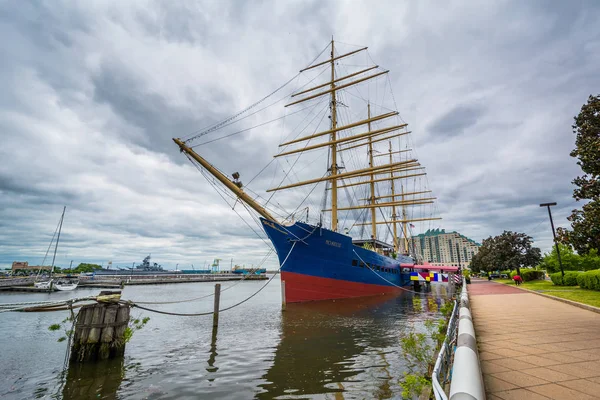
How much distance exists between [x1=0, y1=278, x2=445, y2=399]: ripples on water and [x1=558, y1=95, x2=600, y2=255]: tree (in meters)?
6.21

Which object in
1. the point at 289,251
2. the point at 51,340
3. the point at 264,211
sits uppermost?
the point at 264,211

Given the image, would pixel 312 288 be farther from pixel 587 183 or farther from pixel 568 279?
pixel 568 279

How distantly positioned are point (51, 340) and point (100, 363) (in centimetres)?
557

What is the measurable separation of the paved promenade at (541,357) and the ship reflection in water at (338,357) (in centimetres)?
208

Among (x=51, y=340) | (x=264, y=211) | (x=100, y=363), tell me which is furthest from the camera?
(x=264, y=211)

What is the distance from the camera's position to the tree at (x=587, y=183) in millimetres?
7502

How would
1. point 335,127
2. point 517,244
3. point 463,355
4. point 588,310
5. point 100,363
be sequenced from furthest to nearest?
point 517,244
point 335,127
point 588,310
point 100,363
point 463,355

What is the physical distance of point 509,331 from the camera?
23.6 feet

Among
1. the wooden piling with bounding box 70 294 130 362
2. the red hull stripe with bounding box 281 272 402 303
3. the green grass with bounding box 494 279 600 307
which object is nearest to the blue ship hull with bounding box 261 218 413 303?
the red hull stripe with bounding box 281 272 402 303

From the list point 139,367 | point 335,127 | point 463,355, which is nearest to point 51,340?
point 139,367

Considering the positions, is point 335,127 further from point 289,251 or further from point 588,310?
point 588,310

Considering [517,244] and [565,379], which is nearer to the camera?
[565,379]

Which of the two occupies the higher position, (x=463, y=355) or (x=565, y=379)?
(x=463, y=355)

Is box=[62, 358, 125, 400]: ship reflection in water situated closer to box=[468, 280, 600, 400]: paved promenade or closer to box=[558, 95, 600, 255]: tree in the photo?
box=[468, 280, 600, 400]: paved promenade
